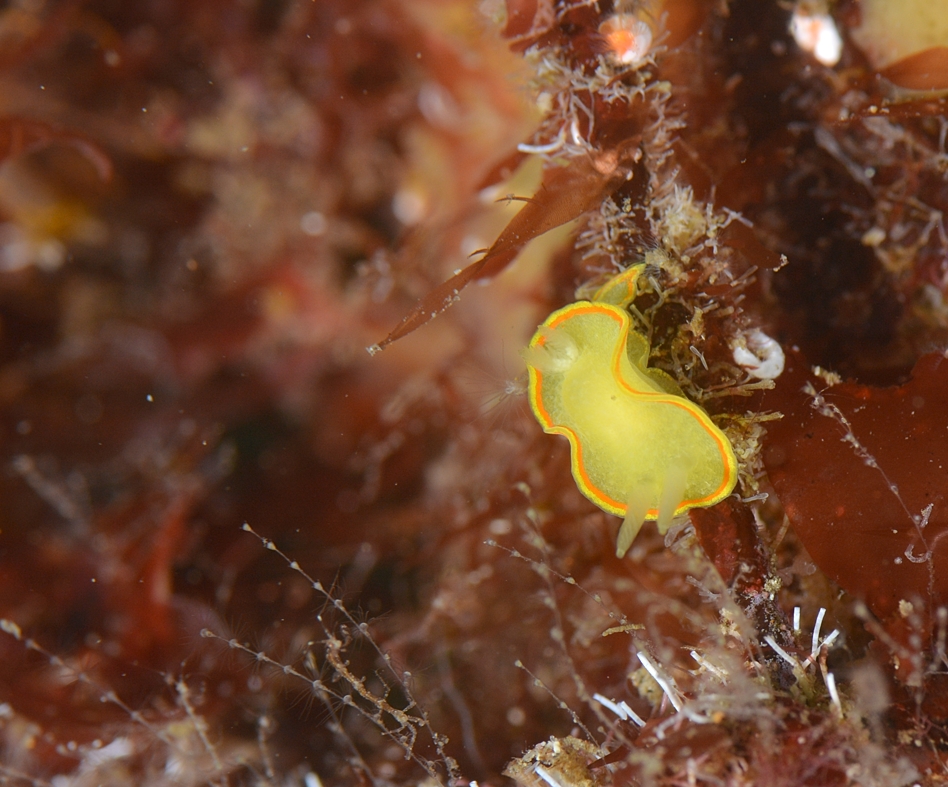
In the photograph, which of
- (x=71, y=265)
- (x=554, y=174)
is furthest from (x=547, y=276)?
(x=71, y=265)

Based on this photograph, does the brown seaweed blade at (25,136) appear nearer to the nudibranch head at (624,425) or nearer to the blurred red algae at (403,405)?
the blurred red algae at (403,405)

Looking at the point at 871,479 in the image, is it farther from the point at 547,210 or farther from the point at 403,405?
the point at 403,405

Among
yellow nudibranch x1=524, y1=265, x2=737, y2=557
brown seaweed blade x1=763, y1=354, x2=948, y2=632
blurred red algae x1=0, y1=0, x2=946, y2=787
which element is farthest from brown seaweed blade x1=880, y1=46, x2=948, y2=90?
yellow nudibranch x1=524, y1=265, x2=737, y2=557

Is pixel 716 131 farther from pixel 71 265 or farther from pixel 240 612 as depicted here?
pixel 71 265

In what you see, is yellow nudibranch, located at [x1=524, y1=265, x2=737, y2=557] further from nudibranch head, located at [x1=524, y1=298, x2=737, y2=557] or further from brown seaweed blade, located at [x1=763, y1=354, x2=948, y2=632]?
brown seaweed blade, located at [x1=763, y1=354, x2=948, y2=632]

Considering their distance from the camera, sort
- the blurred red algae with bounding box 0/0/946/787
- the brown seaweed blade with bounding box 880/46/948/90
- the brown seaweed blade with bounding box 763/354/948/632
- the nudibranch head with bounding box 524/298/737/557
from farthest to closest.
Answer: the brown seaweed blade with bounding box 880/46/948/90
the blurred red algae with bounding box 0/0/946/787
the brown seaweed blade with bounding box 763/354/948/632
the nudibranch head with bounding box 524/298/737/557

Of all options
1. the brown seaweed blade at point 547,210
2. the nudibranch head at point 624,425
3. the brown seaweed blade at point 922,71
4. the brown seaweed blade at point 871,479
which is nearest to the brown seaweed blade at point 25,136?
the brown seaweed blade at point 547,210
